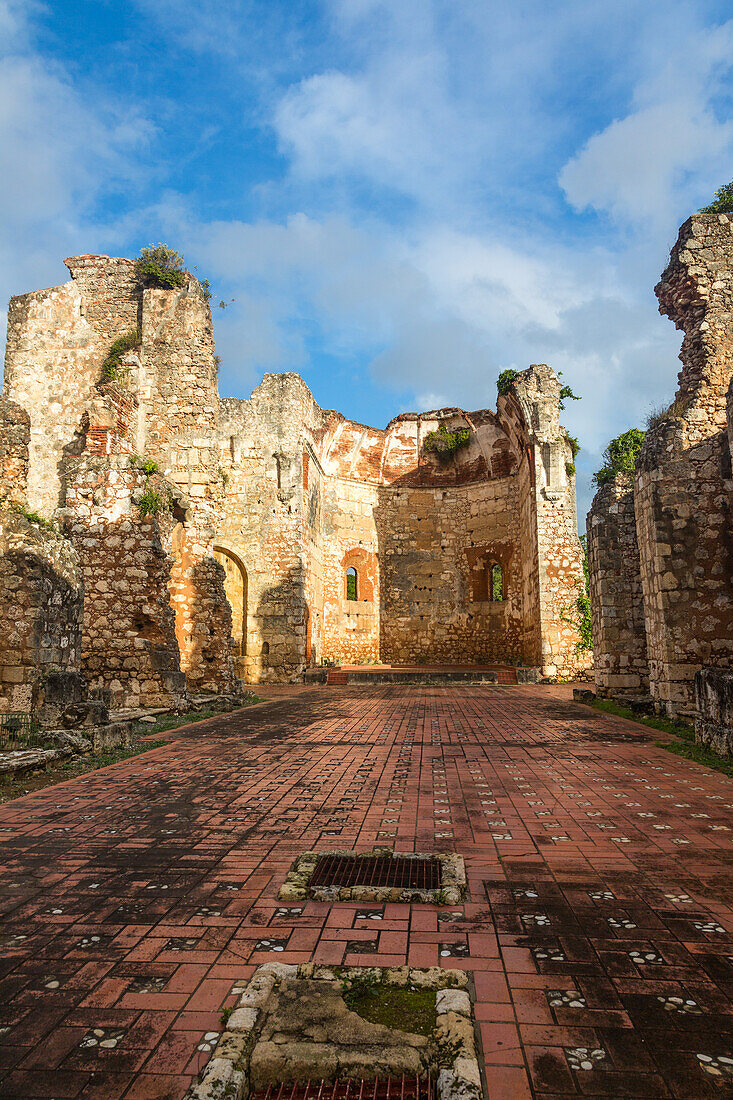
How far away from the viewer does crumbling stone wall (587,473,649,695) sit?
11406 mm

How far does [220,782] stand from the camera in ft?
18.2

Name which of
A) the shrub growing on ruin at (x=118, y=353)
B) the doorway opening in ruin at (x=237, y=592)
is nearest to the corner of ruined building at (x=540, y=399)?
the doorway opening in ruin at (x=237, y=592)

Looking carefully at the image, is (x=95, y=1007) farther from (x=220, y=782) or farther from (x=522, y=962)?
(x=220, y=782)

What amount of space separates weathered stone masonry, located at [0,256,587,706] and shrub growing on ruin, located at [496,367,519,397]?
32 centimetres

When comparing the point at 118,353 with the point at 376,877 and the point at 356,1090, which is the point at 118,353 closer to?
the point at 376,877

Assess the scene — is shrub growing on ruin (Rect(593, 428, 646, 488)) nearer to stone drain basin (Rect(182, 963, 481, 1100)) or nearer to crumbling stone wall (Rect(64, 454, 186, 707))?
crumbling stone wall (Rect(64, 454, 186, 707))

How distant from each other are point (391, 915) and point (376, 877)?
0.42m

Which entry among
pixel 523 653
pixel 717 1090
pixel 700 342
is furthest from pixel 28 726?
pixel 523 653

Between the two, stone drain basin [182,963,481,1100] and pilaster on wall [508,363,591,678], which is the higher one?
pilaster on wall [508,363,591,678]

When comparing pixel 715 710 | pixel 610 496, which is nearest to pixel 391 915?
pixel 715 710

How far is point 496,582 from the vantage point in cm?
2216

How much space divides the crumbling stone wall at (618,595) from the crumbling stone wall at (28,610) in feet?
29.8

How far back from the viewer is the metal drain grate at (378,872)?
3.32 meters

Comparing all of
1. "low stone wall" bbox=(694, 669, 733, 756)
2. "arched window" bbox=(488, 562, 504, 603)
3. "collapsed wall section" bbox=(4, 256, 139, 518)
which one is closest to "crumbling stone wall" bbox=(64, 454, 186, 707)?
"low stone wall" bbox=(694, 669, 733, 756)
